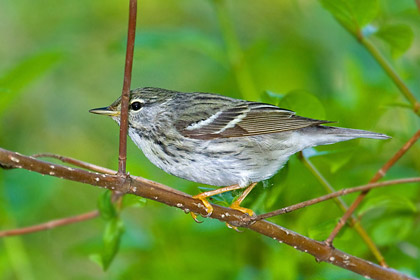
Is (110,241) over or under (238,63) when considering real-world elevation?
under

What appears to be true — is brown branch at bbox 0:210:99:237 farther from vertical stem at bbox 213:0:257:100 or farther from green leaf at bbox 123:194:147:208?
vertical stem at bbox 213:0:257:100

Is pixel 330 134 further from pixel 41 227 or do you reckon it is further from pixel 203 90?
pixel 203 90

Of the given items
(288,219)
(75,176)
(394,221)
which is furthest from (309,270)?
(75,176)

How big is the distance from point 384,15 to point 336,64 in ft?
4.10

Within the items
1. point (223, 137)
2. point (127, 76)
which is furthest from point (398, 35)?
point (127, 76)

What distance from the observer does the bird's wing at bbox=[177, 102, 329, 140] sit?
3.71 metres

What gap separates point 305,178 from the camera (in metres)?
3.70

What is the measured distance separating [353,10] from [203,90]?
2292mm

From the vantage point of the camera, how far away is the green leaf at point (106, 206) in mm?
3293

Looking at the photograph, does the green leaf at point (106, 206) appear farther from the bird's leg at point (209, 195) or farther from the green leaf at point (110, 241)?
the bird's leg at point (209, 195)

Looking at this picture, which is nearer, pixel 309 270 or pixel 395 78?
pixel 395 78

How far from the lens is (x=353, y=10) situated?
3.42 metres

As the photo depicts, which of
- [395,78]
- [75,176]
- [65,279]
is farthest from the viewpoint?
[65,279]

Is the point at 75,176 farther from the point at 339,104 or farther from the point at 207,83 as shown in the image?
the point at 207,83
